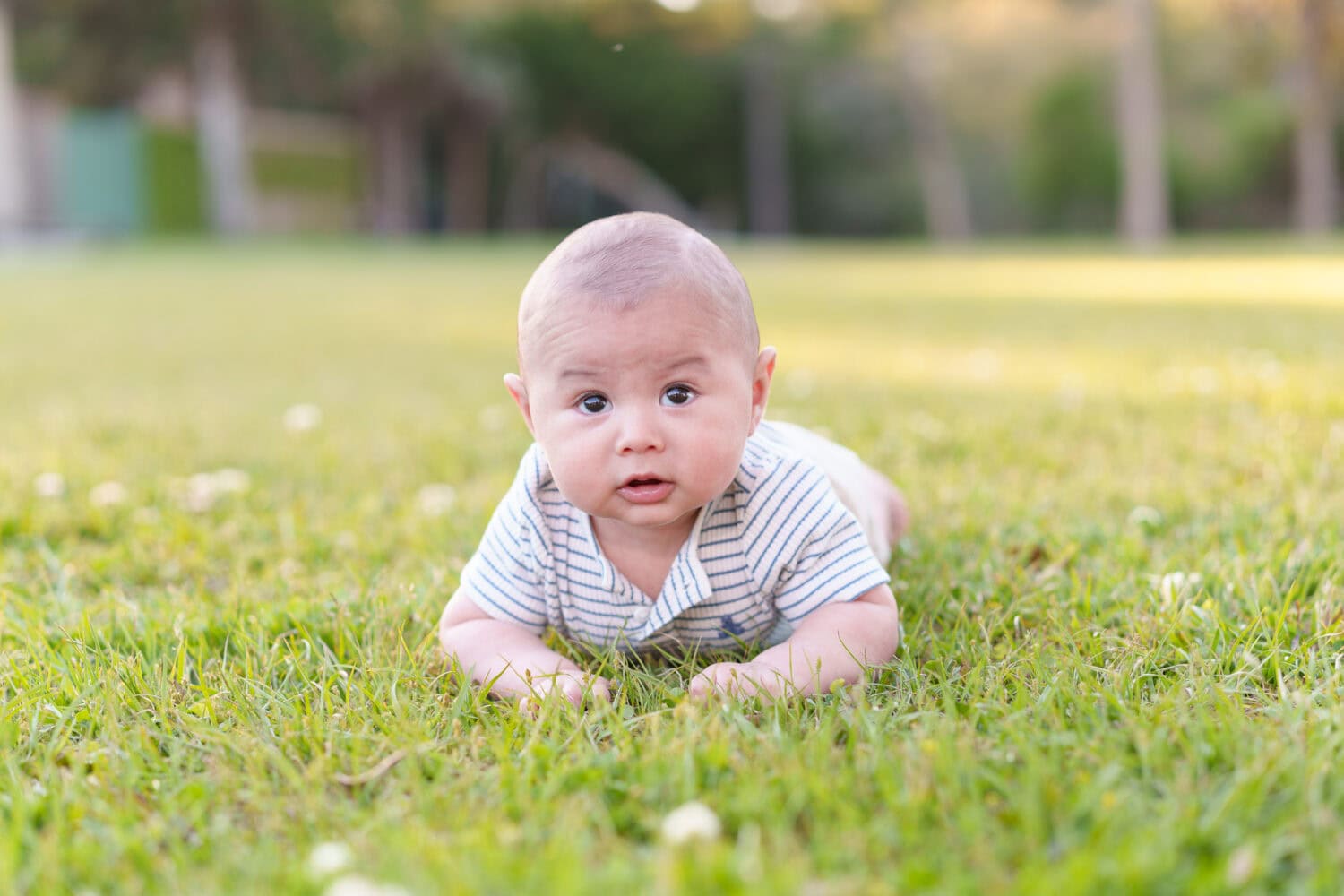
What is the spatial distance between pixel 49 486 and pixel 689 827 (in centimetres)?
237

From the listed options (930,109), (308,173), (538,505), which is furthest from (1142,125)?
(538,505)

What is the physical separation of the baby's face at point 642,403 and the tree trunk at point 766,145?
113 feet

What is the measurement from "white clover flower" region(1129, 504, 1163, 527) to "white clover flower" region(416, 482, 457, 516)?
4.87ft

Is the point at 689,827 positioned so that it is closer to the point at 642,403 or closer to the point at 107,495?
the point at 642,403

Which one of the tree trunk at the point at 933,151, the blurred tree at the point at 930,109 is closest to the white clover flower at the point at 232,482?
the blurred tree at the point at 930,109

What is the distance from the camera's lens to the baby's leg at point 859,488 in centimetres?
209

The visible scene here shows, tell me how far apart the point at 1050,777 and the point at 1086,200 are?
33137 mm

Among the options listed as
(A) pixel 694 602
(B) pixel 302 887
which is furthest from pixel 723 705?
(B) pixel 302 887

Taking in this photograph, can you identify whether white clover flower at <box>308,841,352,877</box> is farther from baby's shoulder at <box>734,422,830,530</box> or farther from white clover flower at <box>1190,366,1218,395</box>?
white clover flower at <box>1190,366,1218,395</box>

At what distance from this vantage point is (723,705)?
4.97 ft

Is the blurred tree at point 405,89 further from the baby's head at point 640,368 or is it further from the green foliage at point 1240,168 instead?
the baby's head at point 640,368

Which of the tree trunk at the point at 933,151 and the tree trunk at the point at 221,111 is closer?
the tree trunk at the point at 221,111

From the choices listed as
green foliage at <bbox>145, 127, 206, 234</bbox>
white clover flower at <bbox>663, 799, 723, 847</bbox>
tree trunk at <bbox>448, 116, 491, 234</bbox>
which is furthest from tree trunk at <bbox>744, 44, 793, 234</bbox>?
white clover flower at <bbox>663, 799, 723, 847</bbox>

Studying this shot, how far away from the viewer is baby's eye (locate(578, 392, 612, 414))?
1.66 m
